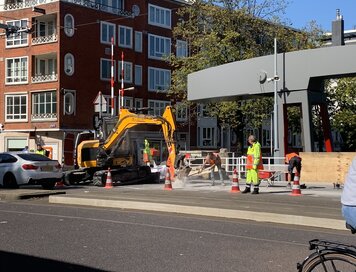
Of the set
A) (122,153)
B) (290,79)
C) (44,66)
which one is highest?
(44,66)

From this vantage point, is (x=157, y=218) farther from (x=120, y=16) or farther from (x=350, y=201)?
(x=120, y=16)

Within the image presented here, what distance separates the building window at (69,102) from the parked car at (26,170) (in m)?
28.0

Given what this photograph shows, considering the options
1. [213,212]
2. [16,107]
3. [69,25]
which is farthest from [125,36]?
[213,212]

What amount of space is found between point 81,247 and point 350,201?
496cm

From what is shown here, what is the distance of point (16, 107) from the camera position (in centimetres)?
5194

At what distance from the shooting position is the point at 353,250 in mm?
4781

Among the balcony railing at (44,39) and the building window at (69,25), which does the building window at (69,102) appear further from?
the building window at (69,25)

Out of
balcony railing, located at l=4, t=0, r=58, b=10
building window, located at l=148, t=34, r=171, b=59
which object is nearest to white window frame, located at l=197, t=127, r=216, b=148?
building window, located at l=148, t=34, r=171, b=59

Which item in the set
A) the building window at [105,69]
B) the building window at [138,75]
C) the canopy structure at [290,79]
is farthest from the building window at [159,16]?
the canopy structure at [290,79]

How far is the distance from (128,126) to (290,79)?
24.1 ft

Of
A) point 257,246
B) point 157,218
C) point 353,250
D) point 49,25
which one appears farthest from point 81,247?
point 49,25

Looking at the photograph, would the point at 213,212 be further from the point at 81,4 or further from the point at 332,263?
the point at 81,4

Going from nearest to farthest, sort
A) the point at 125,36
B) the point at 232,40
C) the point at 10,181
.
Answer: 1. the point at 10,181
2. the point at 232,40
3. the point at 125,36

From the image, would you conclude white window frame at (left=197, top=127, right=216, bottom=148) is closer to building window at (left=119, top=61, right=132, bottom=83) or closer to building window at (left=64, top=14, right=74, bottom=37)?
building window at (left=119, top=61, right=132, bottom=83)
